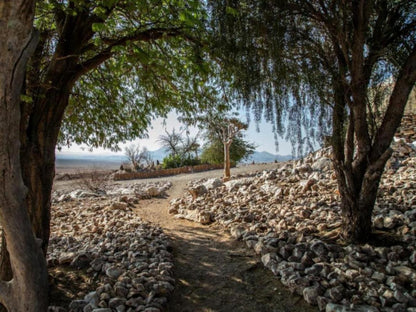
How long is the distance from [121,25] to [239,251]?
4.04 metres

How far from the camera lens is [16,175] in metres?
1.83

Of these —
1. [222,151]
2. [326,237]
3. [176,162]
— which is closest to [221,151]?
[222,151]

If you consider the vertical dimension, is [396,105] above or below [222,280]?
above

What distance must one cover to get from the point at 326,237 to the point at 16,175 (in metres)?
3.48

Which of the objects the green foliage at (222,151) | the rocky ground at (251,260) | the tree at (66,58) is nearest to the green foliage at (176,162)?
the green foliage at (222,151)

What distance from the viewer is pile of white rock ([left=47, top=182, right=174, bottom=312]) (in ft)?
7.93

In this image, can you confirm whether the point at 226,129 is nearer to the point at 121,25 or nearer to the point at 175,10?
the point at 121,25

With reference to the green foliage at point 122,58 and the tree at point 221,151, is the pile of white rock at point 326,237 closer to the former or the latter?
the green foliage at point 122,58

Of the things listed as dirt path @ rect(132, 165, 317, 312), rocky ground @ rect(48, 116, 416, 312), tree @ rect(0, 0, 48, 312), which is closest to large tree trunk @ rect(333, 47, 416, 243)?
rocky ground @ rect(48, 116, 416, 312)

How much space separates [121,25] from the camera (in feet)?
13.6

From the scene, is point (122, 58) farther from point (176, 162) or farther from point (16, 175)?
point (176, 162)

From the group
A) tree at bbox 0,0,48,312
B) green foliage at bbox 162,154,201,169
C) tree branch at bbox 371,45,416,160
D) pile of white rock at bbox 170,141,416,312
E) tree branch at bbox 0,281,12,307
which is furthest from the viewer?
green foliage at bbox 162,154,201,169

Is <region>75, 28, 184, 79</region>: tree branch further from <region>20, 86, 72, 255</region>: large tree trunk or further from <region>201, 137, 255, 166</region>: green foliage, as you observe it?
<region>201, 137, 255, 166</region>: green foliage

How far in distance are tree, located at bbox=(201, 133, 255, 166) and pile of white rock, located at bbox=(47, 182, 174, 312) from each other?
15331mm
